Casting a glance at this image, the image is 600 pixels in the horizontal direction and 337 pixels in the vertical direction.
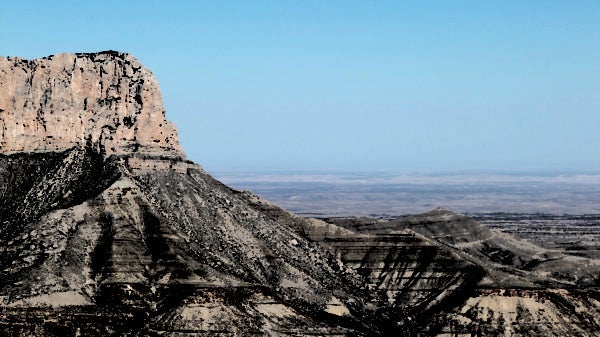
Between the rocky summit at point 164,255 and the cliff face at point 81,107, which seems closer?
the rocky summit at point 164,255

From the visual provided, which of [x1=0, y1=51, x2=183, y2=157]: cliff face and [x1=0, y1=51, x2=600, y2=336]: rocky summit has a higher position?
[x1=0, y1=51, x2=183, y2=157]: cliff face

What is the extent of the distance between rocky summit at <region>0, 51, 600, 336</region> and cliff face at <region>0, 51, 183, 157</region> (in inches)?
4.4

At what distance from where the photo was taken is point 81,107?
9750cm

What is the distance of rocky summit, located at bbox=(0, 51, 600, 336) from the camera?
259 ft

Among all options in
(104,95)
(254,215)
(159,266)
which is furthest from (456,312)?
(104,95)

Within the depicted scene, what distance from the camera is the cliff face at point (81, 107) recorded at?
96375 millimetres

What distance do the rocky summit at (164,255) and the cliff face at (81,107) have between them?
0.11 m

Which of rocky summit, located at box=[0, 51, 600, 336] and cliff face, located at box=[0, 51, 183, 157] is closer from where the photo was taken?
rocky summit, located at box=[0, 51, 600, 336]

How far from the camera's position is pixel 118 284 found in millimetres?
79500

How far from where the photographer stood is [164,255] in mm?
83125

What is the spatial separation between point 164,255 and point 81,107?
20.4m

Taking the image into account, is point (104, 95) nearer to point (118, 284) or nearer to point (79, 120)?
point (79, 120)

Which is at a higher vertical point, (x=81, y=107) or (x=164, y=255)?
(x=81, y=107)

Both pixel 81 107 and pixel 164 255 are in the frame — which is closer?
pixel 164 255
